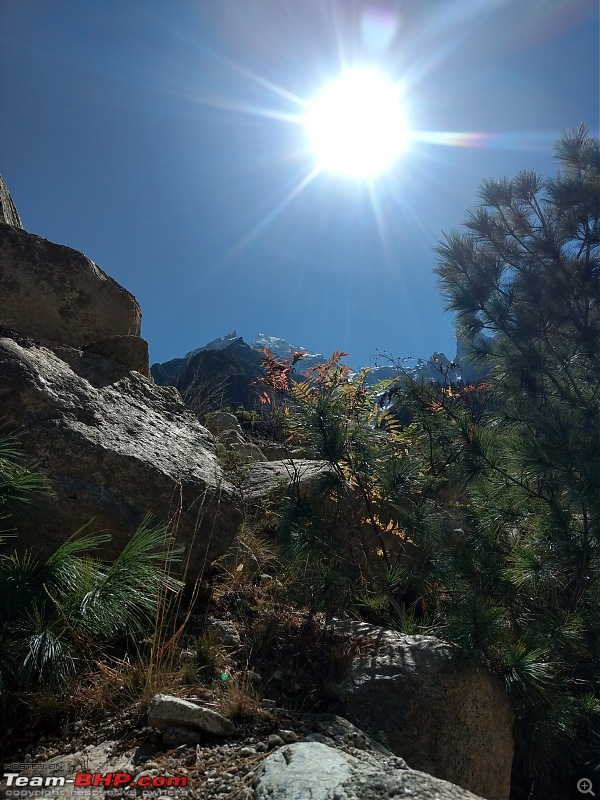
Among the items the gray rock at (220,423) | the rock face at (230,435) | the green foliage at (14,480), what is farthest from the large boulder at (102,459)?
the gray rock at (220,423)

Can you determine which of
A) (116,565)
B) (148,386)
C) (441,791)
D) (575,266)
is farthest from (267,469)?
(441,791)

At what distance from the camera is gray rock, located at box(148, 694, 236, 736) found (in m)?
1.94

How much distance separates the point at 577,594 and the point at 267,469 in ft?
9.93

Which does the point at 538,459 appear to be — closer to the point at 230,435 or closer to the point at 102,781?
the point at 102,781

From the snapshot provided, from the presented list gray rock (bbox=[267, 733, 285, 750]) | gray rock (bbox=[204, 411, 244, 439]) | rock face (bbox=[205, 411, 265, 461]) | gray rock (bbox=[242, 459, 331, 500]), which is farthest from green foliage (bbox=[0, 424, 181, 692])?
gray rock (bbox=[204, 411, 244, 439])

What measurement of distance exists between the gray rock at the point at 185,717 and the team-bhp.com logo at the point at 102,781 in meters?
0.24

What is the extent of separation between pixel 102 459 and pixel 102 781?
1648 millimetres

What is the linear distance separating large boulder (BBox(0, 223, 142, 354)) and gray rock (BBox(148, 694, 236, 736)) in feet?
9.34

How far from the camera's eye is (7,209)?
16.6 ft

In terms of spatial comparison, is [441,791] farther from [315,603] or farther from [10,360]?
[10,360]

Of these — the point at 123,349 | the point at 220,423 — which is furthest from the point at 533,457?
the point at 220,423

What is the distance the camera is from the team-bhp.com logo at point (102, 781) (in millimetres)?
1649

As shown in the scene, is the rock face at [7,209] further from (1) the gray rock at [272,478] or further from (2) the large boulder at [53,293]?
(1) the gray rock at [272,478]

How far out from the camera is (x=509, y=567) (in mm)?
3449
